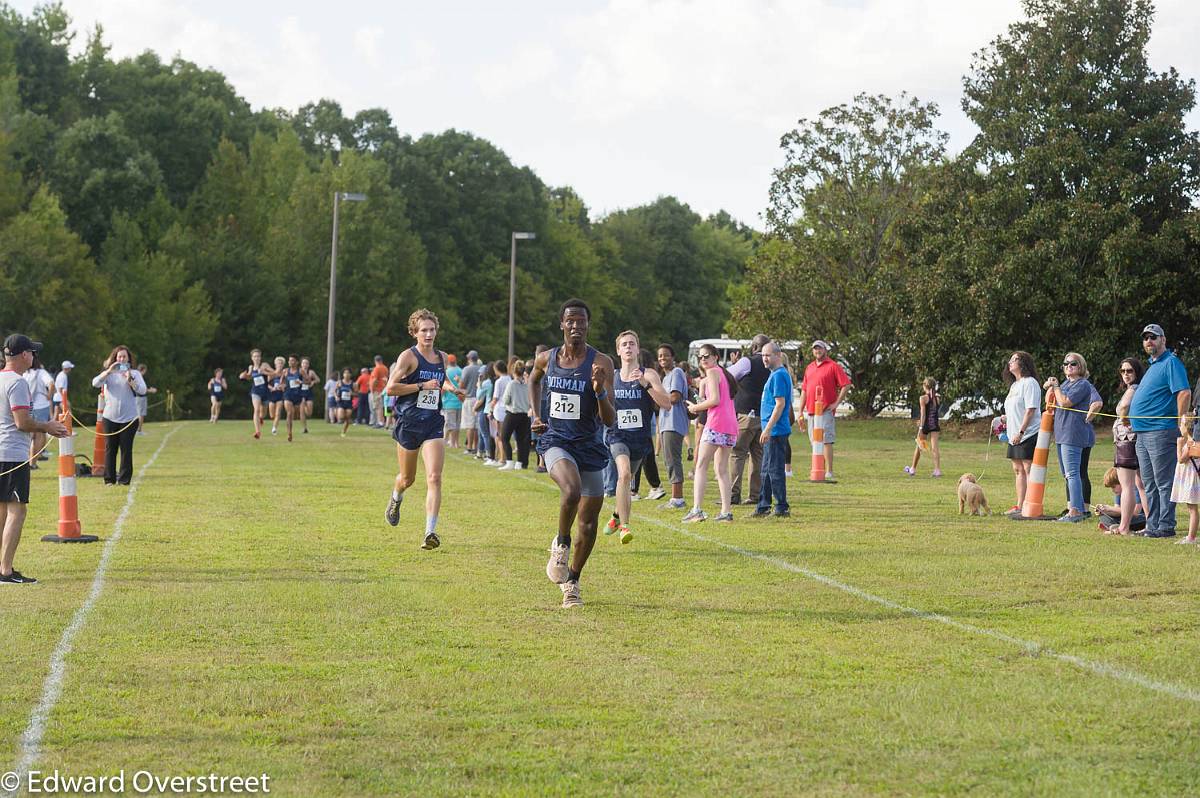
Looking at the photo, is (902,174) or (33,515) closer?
(33,515)

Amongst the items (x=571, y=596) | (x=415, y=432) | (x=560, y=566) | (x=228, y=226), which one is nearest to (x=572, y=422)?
(x=560, y=566)

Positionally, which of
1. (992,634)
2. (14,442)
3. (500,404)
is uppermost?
(500,404)

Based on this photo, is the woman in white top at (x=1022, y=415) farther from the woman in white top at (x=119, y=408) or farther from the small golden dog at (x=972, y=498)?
the woman in white top at (x=119, y=408)

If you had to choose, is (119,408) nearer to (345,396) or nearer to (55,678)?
(55,678)

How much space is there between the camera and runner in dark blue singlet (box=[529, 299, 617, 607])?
980 centimetres

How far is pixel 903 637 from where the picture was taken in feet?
28.7

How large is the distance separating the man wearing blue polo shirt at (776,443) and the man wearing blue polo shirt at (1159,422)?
3672 mm

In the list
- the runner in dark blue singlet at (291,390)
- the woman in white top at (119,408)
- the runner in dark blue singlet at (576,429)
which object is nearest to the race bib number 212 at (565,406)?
the runner in dark blue singlet at (576,429)

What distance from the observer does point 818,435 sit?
2220cm

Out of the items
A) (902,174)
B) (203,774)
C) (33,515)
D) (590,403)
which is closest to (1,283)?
(902,174)

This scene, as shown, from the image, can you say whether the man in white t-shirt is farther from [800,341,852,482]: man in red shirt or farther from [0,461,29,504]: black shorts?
[800,341,852,482]: man in red shirt

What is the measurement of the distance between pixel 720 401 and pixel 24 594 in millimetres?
7568

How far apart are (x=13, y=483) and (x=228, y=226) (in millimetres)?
63972

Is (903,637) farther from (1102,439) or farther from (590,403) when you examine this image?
(1102,439)
